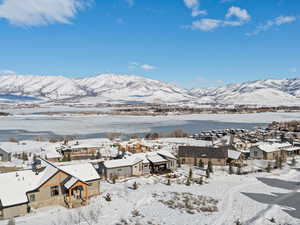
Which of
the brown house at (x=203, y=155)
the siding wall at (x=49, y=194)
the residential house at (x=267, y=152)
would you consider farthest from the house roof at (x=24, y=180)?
the residential house at (x=267, y=152)

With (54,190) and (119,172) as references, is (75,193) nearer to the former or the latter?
(54,190)

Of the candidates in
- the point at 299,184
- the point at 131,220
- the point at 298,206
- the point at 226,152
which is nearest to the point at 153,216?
the point at 131,220

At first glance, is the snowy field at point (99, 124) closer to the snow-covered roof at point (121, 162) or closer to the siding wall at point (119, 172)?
the snow-covered roof at point (121, 162)

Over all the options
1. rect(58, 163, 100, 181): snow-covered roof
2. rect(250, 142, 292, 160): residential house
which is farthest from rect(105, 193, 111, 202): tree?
rect(250, 142, 292, 160): residential house

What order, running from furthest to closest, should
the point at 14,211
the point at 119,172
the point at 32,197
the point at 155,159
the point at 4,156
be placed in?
the point at 4,156 → the point at 155,159 → the point at 119,172 → the point at 32,197 → the point at 14,211

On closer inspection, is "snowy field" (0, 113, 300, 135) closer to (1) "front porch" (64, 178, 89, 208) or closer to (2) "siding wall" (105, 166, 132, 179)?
(2) "siding wall" (105, 166, 132, 179)

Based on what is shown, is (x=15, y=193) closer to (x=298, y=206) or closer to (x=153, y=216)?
(x=153, y=216)

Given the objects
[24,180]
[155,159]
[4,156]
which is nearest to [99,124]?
[4,156]

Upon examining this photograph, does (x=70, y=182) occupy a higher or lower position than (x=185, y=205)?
higher
